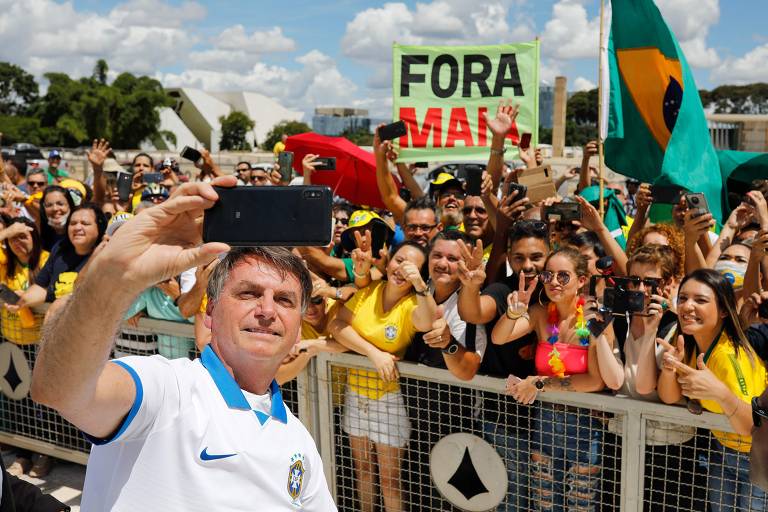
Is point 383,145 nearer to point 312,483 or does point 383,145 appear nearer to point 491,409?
point 491,409

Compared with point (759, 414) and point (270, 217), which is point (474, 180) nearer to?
point (759, 414)

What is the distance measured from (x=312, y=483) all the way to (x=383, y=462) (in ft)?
6.45

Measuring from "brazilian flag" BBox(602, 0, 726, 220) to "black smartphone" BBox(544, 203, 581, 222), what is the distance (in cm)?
112

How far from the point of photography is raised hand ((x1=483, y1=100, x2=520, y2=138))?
5989 millimetres

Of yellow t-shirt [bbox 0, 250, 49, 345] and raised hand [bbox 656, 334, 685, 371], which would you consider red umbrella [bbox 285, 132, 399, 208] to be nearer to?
yellow t-shirt [bbox 0, 250, 49, 345]

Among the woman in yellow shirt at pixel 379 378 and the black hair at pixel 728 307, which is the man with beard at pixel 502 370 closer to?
the woman in yellow shirt at pixel 379 378

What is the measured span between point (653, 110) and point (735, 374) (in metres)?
3.37

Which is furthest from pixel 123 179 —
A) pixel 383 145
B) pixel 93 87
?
pixel 93 87

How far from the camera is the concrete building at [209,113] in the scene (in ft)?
337

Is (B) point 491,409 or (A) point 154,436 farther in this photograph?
(B) point 491,409

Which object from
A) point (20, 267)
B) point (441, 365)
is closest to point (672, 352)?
point (441, 365)

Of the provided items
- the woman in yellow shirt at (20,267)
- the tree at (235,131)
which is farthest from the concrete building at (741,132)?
the tree at (235,131)

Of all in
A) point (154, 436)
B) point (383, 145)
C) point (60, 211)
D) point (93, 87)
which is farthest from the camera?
point (93, 87)

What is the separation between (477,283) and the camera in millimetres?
3641
